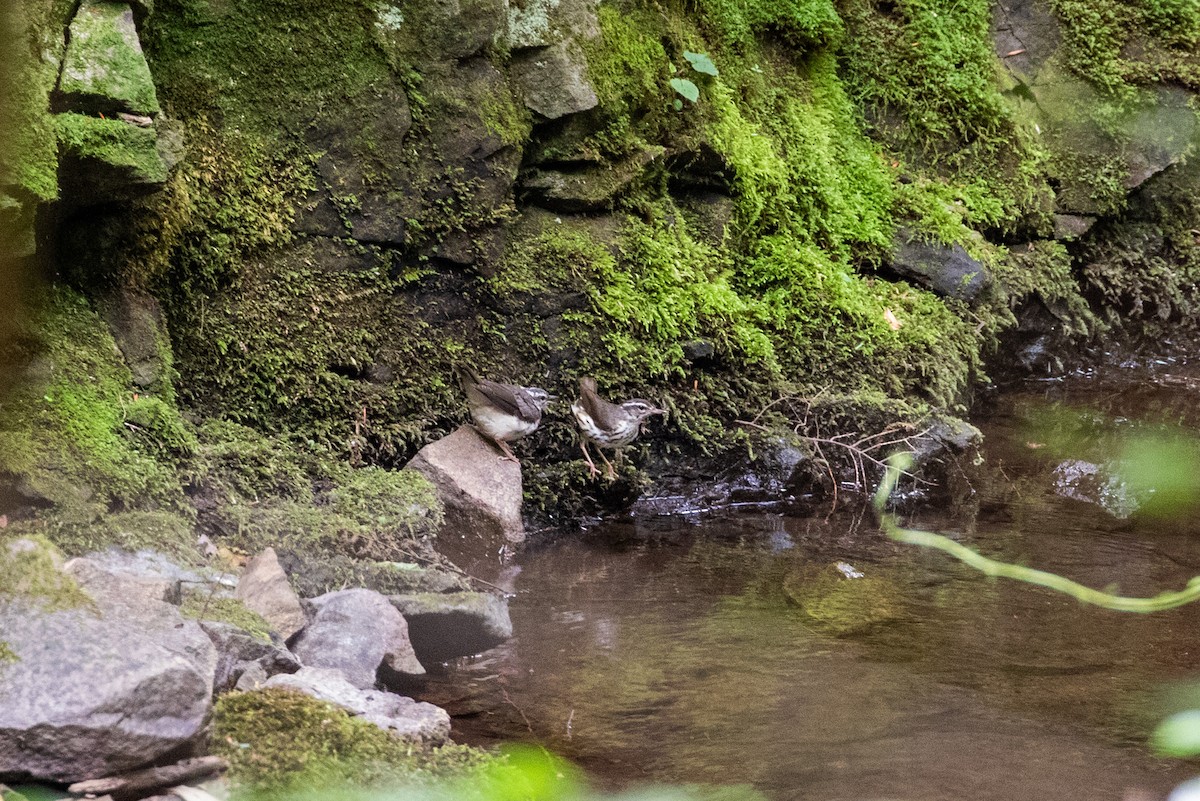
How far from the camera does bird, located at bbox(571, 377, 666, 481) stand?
5355 millimetres

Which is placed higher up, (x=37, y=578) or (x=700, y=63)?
(x=700, y=63)

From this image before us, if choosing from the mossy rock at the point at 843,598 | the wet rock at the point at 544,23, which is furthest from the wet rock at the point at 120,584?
the wet rock at the point at 544,23

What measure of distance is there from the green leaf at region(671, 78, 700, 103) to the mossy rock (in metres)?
2.95

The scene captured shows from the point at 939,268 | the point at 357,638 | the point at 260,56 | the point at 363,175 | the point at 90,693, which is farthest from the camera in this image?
the point at 939,268

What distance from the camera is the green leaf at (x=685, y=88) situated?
239 inches

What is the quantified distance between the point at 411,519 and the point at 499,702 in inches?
55.8

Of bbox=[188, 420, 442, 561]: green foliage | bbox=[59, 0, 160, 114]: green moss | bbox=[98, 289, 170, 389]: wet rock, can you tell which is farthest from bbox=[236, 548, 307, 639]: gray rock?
bbox=[59, 0, 160, 114]: green moss

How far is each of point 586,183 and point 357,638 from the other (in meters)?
3.18

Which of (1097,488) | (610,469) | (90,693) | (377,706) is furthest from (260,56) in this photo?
(1097,488)

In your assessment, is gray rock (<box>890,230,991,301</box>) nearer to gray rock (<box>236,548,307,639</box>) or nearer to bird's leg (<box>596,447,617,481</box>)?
bird's leg (<box>596,447,617,481</box>)

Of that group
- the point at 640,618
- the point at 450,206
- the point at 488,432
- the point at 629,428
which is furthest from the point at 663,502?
the point at 450,206

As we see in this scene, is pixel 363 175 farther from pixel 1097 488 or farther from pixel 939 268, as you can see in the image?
pixel 1097 488

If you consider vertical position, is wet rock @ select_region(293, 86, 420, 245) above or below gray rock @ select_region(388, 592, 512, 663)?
above

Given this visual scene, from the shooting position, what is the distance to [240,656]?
10.1 ft
